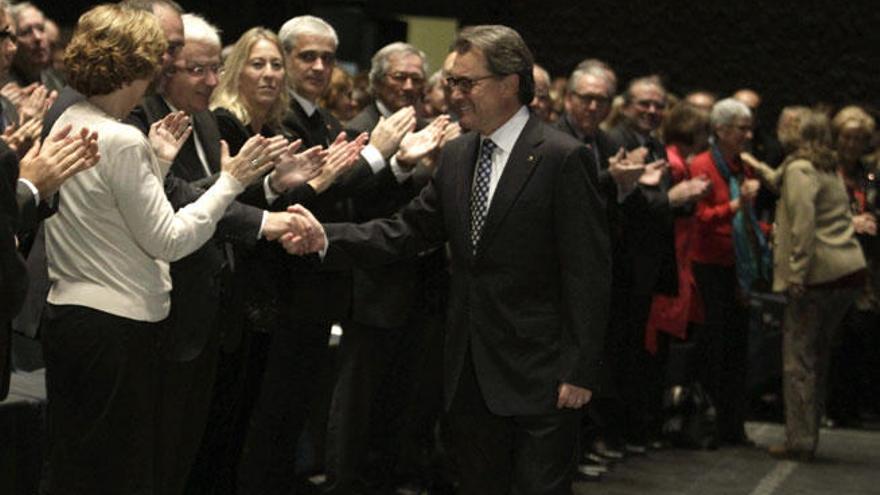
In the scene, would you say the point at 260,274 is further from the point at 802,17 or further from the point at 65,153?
the point at 802,17

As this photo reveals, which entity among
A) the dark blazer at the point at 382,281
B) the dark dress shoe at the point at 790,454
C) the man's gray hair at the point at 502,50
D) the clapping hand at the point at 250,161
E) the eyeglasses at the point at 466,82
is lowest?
the dark dress shoe at the point at 790,454

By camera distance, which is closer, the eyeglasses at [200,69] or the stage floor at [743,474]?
the eyeglasses at [200,69]

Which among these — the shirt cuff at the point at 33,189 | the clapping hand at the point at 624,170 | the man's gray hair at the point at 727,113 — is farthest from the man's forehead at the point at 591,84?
the shirt cuff at the point at 33,189

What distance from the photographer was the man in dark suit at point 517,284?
4586 millimetres

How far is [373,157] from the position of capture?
575 centimetres

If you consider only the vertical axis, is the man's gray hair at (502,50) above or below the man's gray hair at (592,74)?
below

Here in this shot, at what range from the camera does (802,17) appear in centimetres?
1193

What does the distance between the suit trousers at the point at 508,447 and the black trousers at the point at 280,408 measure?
0.95m

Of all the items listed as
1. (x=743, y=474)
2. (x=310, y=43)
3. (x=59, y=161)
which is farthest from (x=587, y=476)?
(x=59, y=161)

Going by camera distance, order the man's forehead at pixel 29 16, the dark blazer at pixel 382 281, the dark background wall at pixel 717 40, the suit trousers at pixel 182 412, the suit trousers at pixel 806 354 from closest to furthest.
Answer: the suit trousers at pixel 182 412
the dark blazer at pixel 382 281
the man's forehead at pixel 29 16
the suit trousers at pixel 806 354
the dark background wall at pixel 717 40

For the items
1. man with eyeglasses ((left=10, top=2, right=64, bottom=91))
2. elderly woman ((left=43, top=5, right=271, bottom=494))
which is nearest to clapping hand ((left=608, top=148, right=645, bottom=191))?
man with eyeglasses ((left=10, top=2, right=64, bottom=91))

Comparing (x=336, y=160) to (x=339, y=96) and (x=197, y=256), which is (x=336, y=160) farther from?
(x=339, y=96)

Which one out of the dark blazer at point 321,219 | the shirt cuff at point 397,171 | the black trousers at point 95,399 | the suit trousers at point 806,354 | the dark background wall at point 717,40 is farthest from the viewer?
the dark background wall at point 717,40

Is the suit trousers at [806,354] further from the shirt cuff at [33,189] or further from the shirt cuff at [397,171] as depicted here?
the shirt cuff at [33,189]
